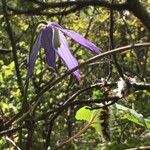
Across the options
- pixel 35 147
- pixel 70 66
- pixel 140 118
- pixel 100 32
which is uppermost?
pixel 100 32

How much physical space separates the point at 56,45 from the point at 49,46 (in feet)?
0.06

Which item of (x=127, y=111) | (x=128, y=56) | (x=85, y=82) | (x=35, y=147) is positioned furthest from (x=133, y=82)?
(x=128, y=56)

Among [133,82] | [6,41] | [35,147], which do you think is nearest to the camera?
[133,82]

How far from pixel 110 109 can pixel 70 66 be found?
14 cm

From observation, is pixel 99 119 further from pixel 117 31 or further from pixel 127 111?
pixel 117 31

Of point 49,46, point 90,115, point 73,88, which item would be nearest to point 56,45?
point 49,46

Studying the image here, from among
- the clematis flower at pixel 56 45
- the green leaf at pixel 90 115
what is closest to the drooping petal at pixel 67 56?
the clematis flower at pixel 56 45

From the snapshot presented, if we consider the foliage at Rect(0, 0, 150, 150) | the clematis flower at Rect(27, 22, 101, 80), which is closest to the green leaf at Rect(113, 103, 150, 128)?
the foliage at Rect(0, 0, 150, 150)

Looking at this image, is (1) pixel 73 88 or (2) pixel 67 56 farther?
(1) pixel 73 88

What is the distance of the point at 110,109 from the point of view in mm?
1057

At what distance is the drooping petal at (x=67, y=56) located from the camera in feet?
3.23

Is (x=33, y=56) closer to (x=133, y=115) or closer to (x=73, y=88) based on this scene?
(x=133, y=115)

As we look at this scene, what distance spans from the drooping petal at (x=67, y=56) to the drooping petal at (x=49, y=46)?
2 centimetres

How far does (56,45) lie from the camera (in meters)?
1.08
